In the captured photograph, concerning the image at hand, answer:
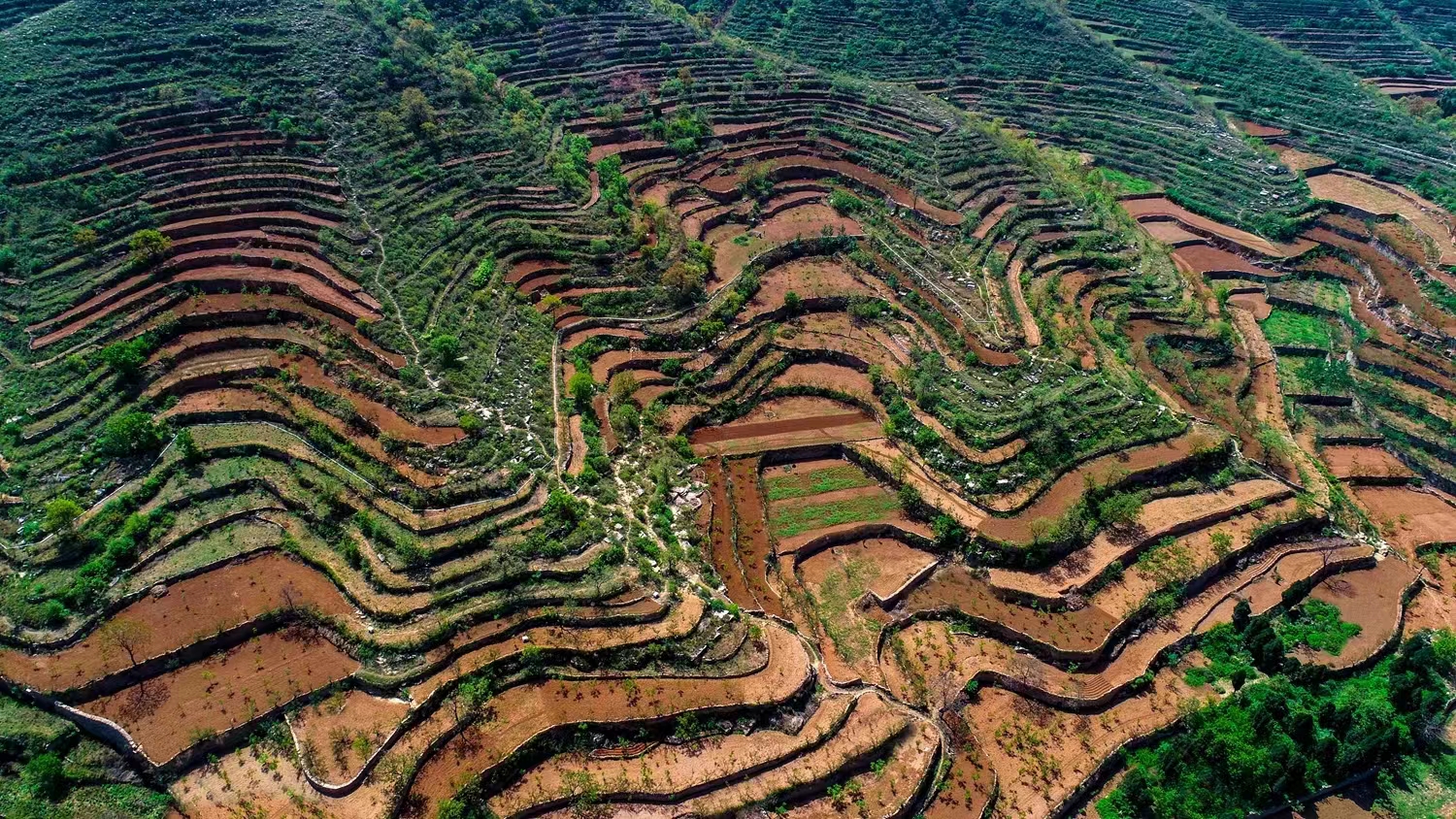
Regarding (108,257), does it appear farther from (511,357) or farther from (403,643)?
(403,643)

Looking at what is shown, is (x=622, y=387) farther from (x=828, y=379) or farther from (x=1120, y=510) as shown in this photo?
(x=1120, y=510)

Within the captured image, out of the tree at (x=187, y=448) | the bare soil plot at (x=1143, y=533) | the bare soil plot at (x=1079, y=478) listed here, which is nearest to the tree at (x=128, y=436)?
the tree at (x=187, y=448)

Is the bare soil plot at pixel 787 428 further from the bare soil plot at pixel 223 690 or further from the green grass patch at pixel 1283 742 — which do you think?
the bare soil plot at pixel 223 690

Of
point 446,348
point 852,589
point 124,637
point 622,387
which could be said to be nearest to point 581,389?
point 622,387

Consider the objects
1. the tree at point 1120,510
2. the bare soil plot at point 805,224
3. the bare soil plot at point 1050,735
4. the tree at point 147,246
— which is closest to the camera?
the bare soil plot at point 1050,735

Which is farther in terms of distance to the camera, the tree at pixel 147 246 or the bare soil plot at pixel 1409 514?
the bare soil plot at pixel 1409 514

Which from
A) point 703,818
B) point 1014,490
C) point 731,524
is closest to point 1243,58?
point 1014,490
